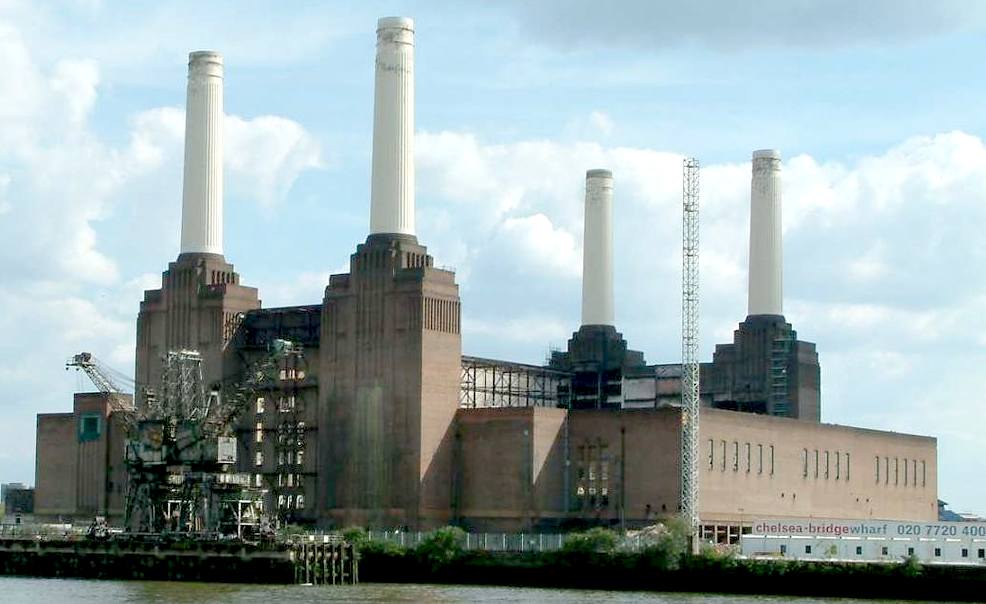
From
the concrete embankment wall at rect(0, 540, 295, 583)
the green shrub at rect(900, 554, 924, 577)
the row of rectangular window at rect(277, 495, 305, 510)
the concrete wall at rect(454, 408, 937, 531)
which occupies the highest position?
the concrete wall at rect(454, 408, 937, 531)

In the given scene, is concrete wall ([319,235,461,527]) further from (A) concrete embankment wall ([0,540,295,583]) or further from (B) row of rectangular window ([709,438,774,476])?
(A) concrete embankment wall ([0,540,295,583])

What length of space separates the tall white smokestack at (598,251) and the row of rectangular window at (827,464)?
1966 cm

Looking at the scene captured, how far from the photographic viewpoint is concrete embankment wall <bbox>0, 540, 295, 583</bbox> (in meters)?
105

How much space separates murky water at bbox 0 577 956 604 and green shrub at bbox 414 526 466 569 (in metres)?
4.74

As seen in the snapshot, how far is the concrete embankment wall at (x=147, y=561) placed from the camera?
345ft

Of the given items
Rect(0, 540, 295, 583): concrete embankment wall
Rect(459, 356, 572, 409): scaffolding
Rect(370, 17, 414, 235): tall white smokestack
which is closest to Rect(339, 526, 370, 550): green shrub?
Rect(0, 540, 295, 583): concrete embankment wall

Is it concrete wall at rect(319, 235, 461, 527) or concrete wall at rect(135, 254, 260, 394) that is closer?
concrete wall at rect(319, 235, 461, 527)

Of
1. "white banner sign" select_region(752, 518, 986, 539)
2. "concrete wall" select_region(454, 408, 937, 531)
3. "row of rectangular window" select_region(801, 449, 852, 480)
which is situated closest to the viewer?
"white banner sign" select_region(752, 518, 986, 539)

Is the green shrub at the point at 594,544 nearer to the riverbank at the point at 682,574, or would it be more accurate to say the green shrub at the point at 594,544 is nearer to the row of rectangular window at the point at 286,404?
the riverbank at the point at 682,574

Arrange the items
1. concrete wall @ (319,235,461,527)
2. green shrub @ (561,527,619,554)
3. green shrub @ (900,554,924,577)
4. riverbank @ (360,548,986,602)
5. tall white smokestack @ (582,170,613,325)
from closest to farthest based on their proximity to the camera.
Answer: riverbank @ (360,548,986,602)
green shrub @ (900,554,924,577)
green shrub @ (561,527,619,554)
concrete wall @ (319,235,461,527)
tall white smokestack @ (582,170,613,325)

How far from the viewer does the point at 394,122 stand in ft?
395

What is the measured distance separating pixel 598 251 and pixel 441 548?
42.4 m

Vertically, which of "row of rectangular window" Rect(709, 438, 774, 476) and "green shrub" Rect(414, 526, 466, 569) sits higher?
"row of rectangular window" Rect(709, 438, 774, 476)

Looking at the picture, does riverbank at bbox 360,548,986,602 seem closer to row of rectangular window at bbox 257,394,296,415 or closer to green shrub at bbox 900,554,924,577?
green shrub at bbox 900,554,924,577
